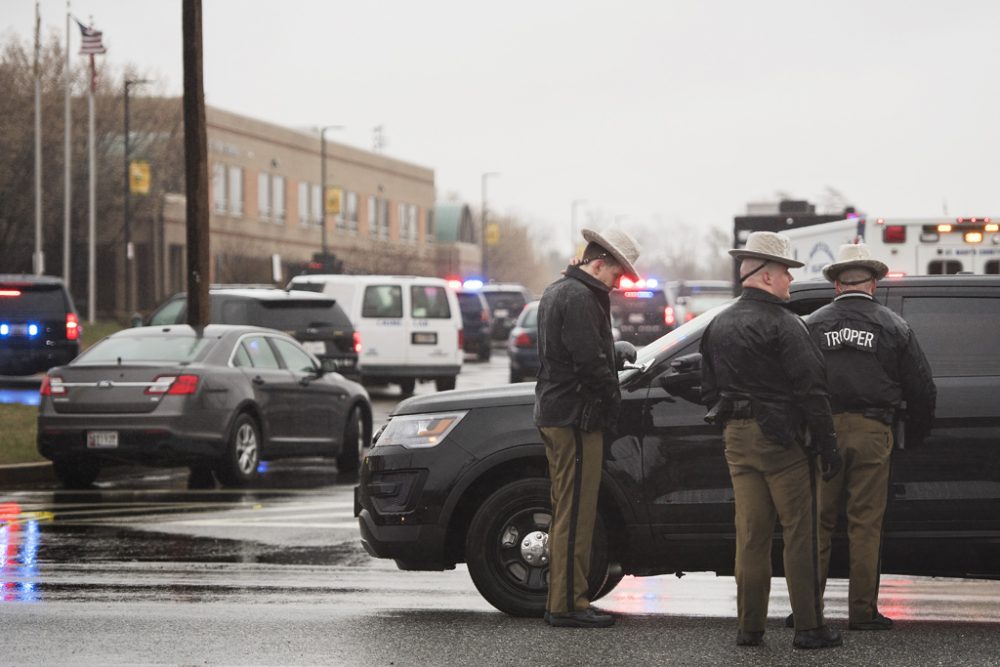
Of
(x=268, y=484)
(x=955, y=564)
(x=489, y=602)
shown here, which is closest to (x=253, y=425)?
(x=268, y=484)

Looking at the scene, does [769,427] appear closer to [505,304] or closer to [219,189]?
[505,304]

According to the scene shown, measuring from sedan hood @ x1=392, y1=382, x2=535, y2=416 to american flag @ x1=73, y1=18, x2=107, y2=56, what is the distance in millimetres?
40664

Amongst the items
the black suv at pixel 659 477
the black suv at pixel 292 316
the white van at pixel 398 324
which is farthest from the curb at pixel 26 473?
the white van at pixel 398 324

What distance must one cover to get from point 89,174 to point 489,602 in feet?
160

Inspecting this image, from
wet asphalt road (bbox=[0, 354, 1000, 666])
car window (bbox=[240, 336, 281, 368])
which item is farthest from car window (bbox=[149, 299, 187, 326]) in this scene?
wet asphalt road (bbox=[0, 354, 1000, 666])

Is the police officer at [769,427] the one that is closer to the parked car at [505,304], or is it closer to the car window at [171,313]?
the car window at [171,313]

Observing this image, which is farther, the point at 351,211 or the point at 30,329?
the point at 351,211

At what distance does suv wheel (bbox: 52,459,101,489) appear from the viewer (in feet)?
49.3

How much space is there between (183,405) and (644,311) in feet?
65.5

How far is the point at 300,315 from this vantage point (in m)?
22.3

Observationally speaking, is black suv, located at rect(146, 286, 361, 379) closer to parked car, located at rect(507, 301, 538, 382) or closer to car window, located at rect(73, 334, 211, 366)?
car window, located at rect(73, 334, 211, 366)

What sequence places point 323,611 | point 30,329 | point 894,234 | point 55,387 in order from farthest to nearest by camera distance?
1. point 30,329
2. point 894,234
3. point 55,387
4. point 323,611

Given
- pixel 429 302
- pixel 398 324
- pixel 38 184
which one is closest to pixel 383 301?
pixel 398 324

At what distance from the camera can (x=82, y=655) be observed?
7.18 m
